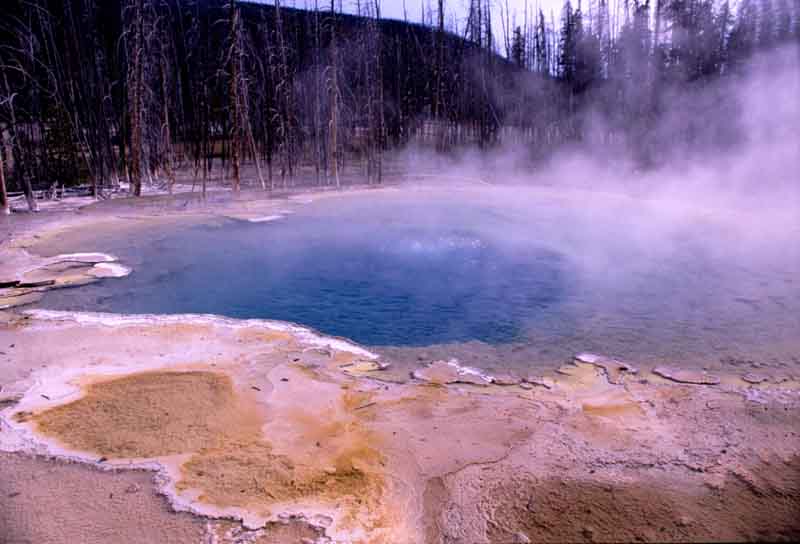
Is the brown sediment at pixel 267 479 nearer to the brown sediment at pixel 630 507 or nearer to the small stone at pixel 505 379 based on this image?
the brown sediment at pixel 630 507

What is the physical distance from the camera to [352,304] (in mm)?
5793

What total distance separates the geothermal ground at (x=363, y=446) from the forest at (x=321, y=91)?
765 centimetres

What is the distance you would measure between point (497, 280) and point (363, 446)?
163 inches

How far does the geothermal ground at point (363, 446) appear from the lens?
2.33 metres

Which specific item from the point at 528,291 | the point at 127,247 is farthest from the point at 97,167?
the point at 528,291

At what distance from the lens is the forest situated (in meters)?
11.5

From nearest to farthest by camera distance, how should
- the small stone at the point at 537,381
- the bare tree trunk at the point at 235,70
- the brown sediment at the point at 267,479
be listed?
the brown sediment at the point at 267,479, the small stone at the point at 537,381, the bare tree trunk at the point at 235,70

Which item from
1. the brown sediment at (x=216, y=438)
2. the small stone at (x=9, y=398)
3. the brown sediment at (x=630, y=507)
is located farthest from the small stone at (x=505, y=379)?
the small stone at (x=9, y=398)

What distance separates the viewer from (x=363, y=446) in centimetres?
294

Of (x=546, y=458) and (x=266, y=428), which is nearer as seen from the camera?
(x=546, y=458)

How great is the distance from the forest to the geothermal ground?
7653mm

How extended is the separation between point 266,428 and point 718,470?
2.41m

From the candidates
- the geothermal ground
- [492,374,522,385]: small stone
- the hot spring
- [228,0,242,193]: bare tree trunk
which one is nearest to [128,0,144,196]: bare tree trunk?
[228,0,242,193]: bare tree trunk

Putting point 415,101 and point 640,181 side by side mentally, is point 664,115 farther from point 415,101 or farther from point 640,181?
point 415,101
